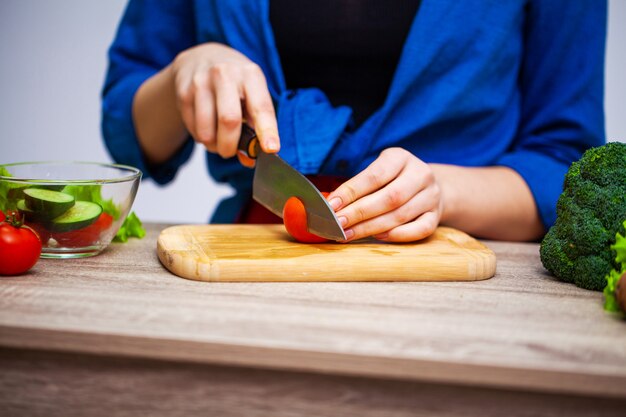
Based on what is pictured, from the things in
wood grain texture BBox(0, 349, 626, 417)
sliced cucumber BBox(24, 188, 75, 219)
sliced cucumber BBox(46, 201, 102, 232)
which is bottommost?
wood grain texture BBox(0, 349, 626, 417)

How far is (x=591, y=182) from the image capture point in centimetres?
99

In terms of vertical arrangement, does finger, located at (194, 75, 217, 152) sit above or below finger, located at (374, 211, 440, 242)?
above

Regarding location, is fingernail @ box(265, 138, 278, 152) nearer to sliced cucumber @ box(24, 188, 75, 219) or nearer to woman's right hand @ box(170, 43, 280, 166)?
woman's right hand @ box(170, 43, 280, 166)

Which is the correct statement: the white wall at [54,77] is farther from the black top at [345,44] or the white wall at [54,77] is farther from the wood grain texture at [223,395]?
the wood grain texture at [223,395]

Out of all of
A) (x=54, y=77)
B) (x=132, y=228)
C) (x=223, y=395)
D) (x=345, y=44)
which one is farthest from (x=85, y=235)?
(x=54, y=77)

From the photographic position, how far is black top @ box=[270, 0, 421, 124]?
1.40 m

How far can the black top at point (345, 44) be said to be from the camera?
1.40m

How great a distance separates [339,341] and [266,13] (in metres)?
0.86

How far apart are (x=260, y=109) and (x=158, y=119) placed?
1.35ft

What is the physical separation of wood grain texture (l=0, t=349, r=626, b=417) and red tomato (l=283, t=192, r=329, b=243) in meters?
0.38

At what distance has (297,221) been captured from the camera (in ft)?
3.57

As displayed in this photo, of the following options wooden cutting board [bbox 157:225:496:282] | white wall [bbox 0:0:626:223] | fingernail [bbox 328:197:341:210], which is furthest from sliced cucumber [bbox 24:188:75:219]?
white wall [bbox 0:0:626:223]

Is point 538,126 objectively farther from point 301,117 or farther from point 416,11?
point 301,117

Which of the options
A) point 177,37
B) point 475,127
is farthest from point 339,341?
point 177,37
